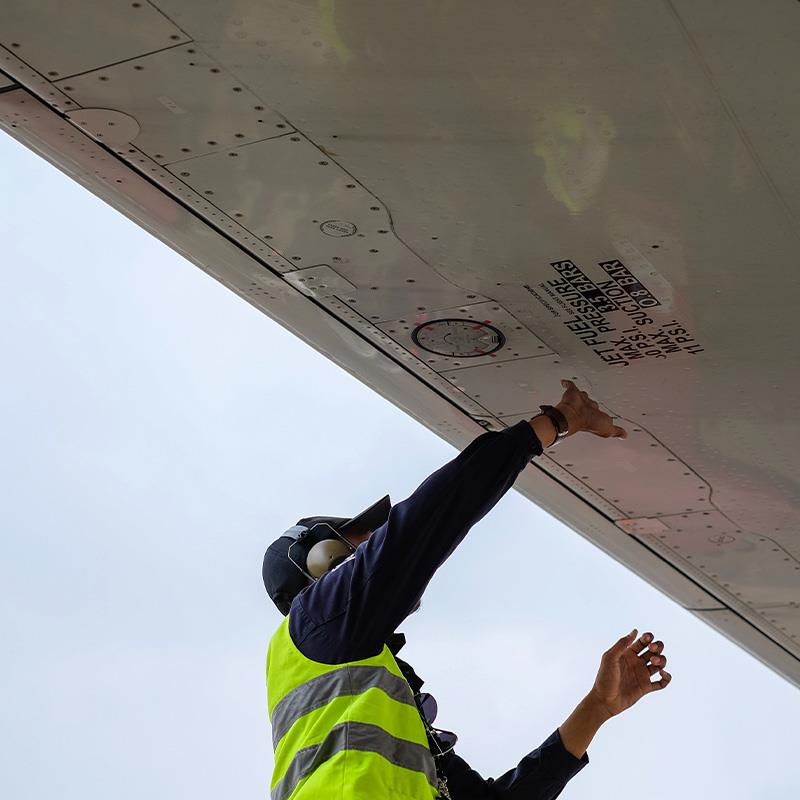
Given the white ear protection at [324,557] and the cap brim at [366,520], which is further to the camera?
the cap brim at [366,520]

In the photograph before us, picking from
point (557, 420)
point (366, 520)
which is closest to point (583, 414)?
point (557, 420)

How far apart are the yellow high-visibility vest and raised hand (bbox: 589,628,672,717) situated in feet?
4.22

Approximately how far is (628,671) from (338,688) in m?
1.63

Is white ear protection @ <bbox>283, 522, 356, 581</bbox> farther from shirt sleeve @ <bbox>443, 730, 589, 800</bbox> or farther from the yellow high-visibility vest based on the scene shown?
shirt sleeve @ <bbox>443, 730, 589, 800</bbox>

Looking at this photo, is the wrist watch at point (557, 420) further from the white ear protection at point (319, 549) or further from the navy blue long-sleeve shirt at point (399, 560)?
the white ear protection at point (319, 549)

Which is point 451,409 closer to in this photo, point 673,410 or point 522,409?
point 522,409

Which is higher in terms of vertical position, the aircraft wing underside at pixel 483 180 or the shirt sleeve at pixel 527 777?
the aircraft wing underside at pixel 483 180

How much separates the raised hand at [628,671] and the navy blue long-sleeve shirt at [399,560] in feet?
4.20

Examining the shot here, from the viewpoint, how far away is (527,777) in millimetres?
4609

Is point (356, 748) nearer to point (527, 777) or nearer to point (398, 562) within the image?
point (398, 562)

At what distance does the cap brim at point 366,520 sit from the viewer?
14.2 feet

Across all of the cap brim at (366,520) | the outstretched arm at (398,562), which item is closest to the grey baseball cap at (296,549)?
the cap brim at (366,520)

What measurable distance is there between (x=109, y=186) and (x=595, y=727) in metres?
2.76

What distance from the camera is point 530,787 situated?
458 centimetres
